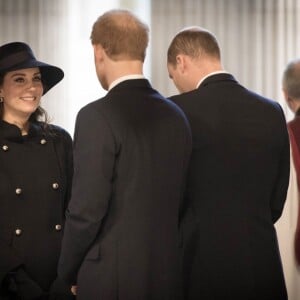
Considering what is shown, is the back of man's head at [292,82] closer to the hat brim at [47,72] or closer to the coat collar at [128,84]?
the coat collar at [128,84]

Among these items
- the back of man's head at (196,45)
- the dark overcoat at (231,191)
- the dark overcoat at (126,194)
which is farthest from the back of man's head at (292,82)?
the dark overcoat at (126,194)

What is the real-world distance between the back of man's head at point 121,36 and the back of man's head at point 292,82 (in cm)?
77

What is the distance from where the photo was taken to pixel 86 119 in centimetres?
177

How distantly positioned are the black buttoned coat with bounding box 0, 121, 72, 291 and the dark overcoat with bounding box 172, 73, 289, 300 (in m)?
0.57

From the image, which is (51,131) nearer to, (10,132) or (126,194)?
(10,132)

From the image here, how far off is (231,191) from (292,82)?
59 cm

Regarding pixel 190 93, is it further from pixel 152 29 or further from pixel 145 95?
pixel 152 29

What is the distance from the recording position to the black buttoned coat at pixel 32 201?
91.0 inches

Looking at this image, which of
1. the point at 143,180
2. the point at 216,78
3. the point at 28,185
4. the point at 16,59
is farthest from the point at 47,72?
the point at 143,180

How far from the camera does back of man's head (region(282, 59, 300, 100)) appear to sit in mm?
2379

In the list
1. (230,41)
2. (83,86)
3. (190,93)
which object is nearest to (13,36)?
(83,86)

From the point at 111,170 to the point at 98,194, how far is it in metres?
0.08

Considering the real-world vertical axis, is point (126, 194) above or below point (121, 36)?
below

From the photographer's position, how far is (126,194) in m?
1.79
